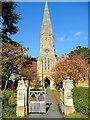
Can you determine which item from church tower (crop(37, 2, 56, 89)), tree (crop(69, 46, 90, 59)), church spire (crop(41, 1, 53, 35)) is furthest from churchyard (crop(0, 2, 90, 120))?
tree (crop(69, 46, 90, 59))

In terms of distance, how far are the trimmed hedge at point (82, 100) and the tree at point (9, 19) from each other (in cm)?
1068

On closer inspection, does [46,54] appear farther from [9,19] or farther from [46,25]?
[9,19]

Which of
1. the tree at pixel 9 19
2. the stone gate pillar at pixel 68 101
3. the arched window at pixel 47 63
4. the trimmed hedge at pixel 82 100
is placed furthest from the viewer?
the arched window at pixel 47 63

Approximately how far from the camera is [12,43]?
1784cm

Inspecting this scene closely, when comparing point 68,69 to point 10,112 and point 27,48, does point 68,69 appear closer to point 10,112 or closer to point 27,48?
point 27,48

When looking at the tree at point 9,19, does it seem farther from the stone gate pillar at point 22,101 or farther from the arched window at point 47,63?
the arched window at point 47,63

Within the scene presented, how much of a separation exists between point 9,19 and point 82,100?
39.1ft

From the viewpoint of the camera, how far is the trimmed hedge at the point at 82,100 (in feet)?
27.2

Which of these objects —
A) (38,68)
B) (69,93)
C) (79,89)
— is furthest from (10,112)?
(38,68)

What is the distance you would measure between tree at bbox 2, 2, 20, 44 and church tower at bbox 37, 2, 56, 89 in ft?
77.7

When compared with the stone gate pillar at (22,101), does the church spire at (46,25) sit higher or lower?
higher

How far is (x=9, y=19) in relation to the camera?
14.9 meters

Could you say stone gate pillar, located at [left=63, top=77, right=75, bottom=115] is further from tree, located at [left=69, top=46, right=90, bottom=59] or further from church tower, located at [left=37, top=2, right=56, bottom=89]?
tree, located at [left=69, top=46, right=90, bottom=59]

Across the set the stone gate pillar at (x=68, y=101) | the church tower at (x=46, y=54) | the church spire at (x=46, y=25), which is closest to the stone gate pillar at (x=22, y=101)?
the stone gate pillar at (x=68, y=101)
